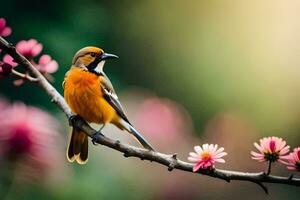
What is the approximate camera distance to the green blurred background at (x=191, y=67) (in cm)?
177

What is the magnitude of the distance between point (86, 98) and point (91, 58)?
86 millimetres

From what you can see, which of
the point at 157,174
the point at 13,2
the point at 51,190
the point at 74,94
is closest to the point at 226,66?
the point at 13,2

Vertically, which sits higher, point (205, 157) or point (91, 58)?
point (91, 58)

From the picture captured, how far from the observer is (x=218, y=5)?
282 centimetres

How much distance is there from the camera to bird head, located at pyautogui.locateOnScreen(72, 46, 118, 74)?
2.95 ft

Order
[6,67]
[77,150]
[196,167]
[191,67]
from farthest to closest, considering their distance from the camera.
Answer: [191,67]
[77,150]
[6,67]
[196,167]

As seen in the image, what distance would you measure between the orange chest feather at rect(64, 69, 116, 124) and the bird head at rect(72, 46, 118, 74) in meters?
0.02

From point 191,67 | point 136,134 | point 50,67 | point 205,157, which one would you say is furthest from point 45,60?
point 191,67

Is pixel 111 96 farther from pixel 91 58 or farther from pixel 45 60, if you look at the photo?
pixel 45 60

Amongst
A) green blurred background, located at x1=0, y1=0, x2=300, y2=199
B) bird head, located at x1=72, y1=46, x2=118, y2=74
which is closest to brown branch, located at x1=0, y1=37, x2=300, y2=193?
bird head, located at x1=72, y1=46, x2=118, y2=74

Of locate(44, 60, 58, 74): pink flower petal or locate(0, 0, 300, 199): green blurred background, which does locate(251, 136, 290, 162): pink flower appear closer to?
locate(44, 60, 58, 74): pink flower petal

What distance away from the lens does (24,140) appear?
0.96 metres

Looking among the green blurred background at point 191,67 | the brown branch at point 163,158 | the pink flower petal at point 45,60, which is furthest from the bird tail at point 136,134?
the green blurred background at point 191,67

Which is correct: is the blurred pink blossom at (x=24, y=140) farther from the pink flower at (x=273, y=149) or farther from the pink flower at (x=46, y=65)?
the pink flower at (x=273, y=149)
